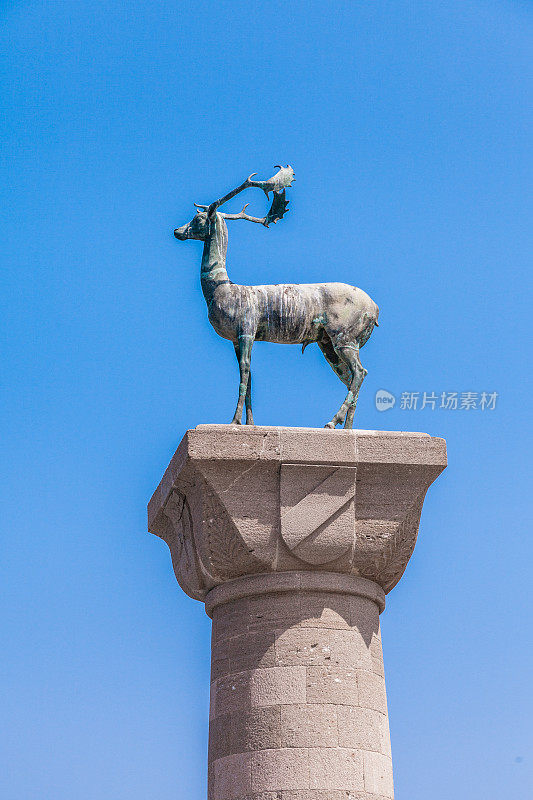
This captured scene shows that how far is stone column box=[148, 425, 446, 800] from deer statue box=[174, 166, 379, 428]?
799 millimetres

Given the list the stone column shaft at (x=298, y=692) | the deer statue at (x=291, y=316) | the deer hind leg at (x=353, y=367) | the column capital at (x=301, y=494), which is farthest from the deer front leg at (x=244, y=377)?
the stone column shaft at (x=298, y=692)

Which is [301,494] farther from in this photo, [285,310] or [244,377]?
[285,310]

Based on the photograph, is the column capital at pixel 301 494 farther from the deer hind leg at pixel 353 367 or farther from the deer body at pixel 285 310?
the deer body at pixel 285 310

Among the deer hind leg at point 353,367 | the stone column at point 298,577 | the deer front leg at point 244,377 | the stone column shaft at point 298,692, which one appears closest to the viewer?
the stone column shaft at point 298,692

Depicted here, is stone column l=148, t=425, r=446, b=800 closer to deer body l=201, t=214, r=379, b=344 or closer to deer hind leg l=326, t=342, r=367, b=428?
deer hind leg l=326, t=342, r=367, b=428

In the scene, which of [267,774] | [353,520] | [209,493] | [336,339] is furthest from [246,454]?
[267,774]

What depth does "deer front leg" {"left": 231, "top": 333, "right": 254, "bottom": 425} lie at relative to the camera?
929 centimetres

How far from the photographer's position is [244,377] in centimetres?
945

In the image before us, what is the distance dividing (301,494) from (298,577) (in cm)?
65

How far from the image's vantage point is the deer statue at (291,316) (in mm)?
9641

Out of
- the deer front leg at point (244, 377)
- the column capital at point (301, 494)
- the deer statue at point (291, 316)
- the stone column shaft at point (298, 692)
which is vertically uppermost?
the deer statue at point (291, 316)

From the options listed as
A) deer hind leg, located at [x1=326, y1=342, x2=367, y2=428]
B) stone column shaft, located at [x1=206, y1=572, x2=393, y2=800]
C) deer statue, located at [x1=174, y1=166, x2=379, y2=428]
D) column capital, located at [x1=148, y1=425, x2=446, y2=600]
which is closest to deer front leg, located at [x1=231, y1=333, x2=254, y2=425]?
deer statue, located at [x1=174, y1=166, x2=379, y2=428]

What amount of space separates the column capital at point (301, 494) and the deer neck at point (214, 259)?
5.41 feet

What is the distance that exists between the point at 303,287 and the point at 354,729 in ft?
12.5
